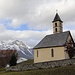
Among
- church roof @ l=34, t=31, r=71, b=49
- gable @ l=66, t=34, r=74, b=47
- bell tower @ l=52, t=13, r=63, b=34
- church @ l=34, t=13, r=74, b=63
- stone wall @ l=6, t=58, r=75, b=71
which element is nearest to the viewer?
stone wall @ l=6, t=58, r=75, b=71

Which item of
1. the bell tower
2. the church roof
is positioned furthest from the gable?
the bell tower

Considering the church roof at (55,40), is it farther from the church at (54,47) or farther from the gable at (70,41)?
the gable at (70,41)

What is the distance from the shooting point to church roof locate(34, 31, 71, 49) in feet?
184

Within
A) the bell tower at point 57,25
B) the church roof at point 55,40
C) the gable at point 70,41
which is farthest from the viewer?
the bell tower at point 57,25

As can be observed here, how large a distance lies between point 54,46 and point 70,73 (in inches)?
657

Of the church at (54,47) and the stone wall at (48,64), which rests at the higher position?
the church at (54,47)

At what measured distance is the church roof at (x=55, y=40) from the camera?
56062mm

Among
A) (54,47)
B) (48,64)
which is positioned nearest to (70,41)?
(54,47)

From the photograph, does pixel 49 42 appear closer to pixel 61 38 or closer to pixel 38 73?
pixel 61 38

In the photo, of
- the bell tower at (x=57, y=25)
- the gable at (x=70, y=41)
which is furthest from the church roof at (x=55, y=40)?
the bell tower at (x=57, y=25)

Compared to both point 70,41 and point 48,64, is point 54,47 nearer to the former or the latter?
point 70,41

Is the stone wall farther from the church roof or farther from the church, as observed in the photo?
the church roof

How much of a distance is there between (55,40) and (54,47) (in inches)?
95.2

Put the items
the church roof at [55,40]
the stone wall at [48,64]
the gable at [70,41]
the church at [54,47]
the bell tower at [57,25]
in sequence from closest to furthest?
1. the stone wall at [48,64]
2. the church at [54,47]
3. the gable at [70,41]
4. the church roof at [55,40]
5. the bell tower at [57,25]
